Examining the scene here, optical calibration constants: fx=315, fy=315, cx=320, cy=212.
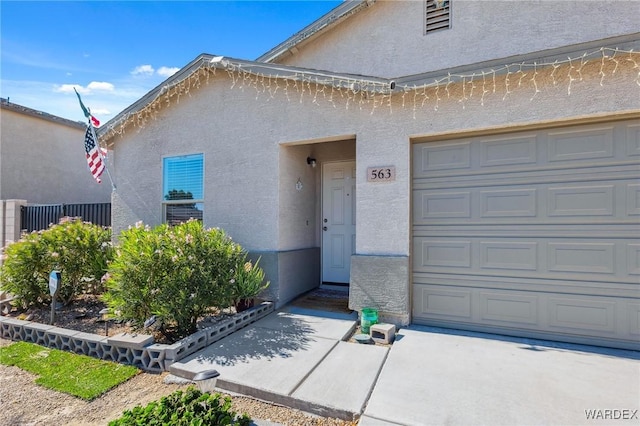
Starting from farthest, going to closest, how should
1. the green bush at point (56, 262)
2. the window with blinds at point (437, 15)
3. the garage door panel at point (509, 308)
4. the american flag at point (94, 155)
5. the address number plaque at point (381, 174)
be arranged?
the american flag at point (94, 155)
the window with blinds at point (437, 15)
the green bush at point (56, 262)
the address number plaque at point (381, 174)
the garage door panel at point (509, 308)

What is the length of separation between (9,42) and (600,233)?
12.0m

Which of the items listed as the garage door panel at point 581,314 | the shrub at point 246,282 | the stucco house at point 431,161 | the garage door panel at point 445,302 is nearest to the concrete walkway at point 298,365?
the shrub at point 246,282

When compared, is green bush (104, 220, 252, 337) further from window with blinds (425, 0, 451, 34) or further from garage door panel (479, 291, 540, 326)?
window with blinds (425, 0, 451, 34)

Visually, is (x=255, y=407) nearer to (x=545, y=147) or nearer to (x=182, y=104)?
(x=545, y=147)

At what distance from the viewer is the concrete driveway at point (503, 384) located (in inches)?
105

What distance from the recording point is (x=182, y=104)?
6590 mm

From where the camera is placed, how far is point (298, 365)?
360 centimetres

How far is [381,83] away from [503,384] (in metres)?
3.97

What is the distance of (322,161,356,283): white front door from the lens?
274 inches

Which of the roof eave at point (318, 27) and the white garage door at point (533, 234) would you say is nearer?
the white garage door at point (533, 234)

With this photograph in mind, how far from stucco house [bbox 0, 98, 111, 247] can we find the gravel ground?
11.4 m

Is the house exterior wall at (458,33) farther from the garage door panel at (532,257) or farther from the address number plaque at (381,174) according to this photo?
the garage door panel at (532,257)

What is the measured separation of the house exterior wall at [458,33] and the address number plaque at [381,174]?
8.06ft

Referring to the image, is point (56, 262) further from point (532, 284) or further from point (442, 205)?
point (532, 284)
